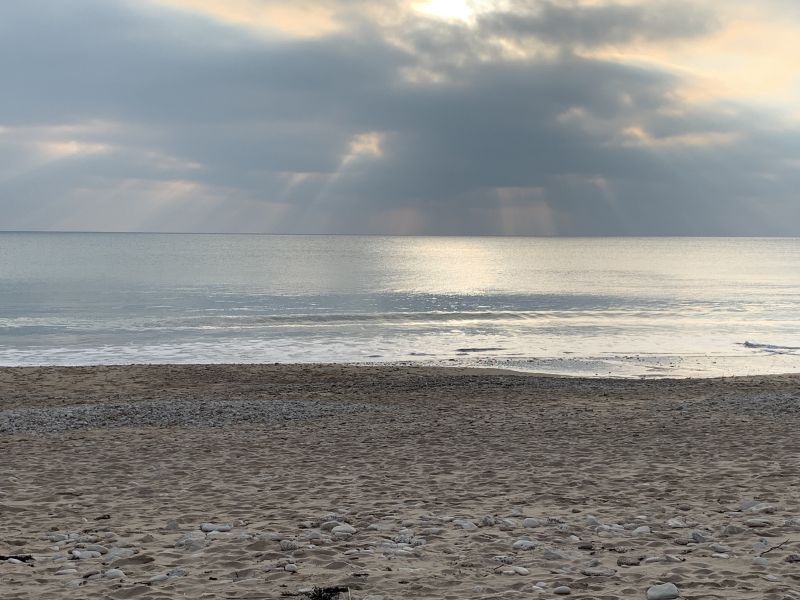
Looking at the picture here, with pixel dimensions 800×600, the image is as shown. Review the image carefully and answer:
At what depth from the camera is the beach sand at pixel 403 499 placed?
677 centimetres

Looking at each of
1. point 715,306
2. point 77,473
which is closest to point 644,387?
point 77,473

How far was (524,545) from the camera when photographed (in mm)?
7656

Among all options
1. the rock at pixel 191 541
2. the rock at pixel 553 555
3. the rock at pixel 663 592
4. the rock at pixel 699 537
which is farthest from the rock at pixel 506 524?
the rock at pixel 191 541

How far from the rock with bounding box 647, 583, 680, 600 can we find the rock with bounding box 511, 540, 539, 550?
5.19 ft

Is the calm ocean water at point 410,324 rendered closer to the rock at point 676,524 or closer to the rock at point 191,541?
the rock at point 676,524

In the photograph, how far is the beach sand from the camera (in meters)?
6.77

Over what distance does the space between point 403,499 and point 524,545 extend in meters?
2.54

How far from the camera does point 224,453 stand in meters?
13.5

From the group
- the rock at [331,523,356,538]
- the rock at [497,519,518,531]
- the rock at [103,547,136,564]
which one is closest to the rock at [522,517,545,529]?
the rock at [497,519,518,531]

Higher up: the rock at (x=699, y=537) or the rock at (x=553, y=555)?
the rock at (x=699, y=537)

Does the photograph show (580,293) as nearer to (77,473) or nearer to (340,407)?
(340,407)

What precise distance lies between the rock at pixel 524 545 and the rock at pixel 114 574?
12.7 feet

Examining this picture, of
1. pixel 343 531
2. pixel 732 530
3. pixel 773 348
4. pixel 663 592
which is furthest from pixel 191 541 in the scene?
pixel 773 348

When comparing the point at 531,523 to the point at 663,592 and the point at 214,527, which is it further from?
the point at 214,527
